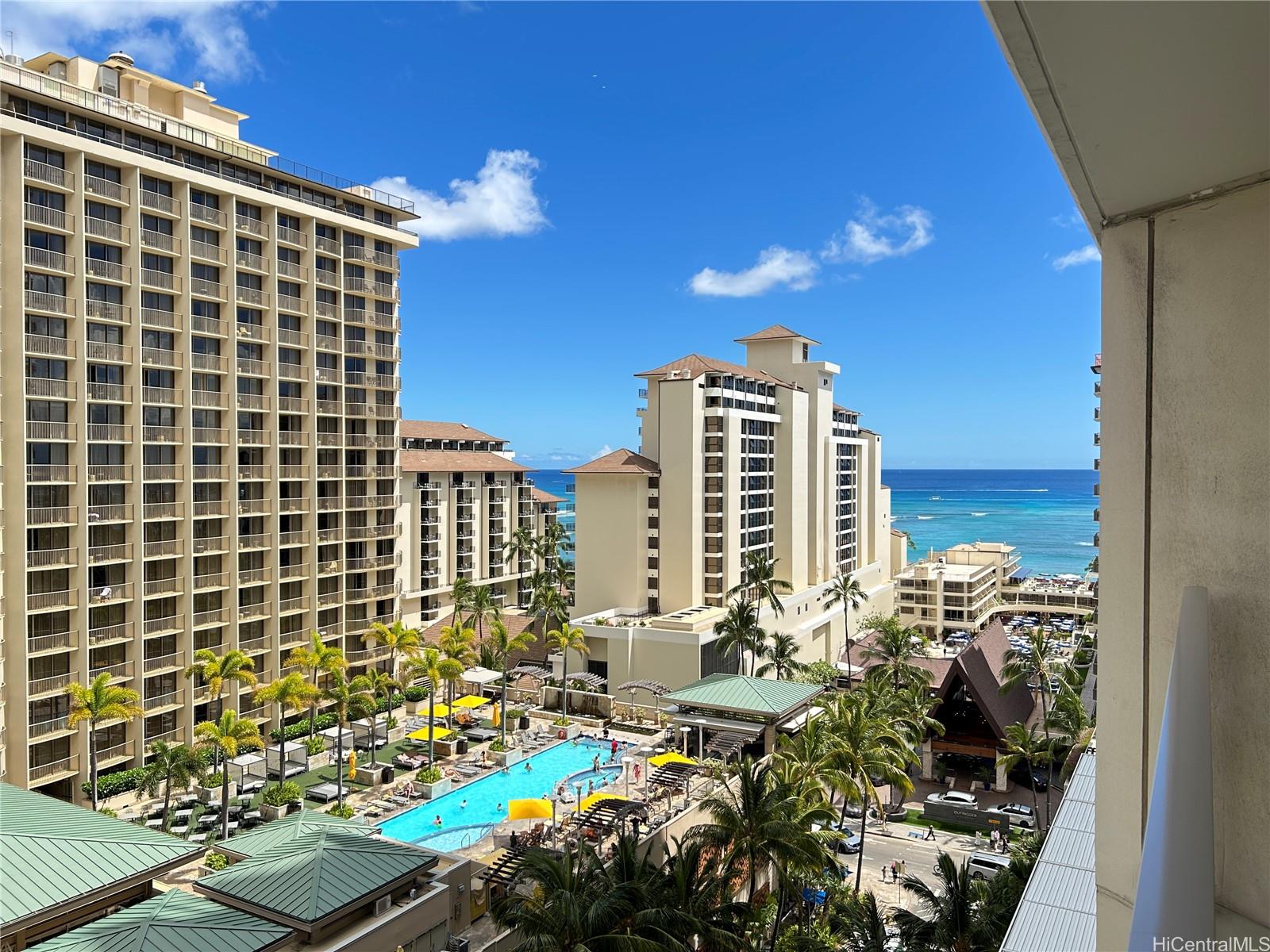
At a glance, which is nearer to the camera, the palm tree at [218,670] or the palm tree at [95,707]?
the palm tree at [95,707]

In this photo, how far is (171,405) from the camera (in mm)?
38031

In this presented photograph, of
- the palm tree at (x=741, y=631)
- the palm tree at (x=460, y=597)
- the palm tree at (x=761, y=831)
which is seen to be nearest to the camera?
the palm tree at (x=761, y=831)

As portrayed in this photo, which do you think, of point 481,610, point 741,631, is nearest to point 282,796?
point 741,631

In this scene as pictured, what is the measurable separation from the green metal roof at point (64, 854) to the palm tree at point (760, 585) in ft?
120

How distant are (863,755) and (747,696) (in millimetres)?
10536

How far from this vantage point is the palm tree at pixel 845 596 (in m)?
62.7

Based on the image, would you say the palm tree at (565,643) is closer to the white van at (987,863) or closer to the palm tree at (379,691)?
Result: the palm tree at (379,691)

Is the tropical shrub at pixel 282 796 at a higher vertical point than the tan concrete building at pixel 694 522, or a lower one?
lower

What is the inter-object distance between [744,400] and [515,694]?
2642 cm

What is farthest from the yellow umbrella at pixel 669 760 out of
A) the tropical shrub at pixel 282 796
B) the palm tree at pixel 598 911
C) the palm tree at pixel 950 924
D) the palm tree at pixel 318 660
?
the palm tree at pixel 318 660

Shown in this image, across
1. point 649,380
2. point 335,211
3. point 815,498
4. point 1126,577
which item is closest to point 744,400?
point 649,380

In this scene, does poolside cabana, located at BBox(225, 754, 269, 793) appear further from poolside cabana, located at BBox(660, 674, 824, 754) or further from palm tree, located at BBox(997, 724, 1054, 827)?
palm tree, located at BBox(997, 724, 1054, 827)

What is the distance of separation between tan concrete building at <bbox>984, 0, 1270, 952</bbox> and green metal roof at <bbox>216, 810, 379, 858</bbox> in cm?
2050

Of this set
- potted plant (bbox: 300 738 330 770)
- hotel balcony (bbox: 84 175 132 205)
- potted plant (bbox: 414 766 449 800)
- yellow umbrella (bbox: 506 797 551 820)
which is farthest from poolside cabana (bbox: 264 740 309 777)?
hotel balcony (bbox: 84 175 132 205)
